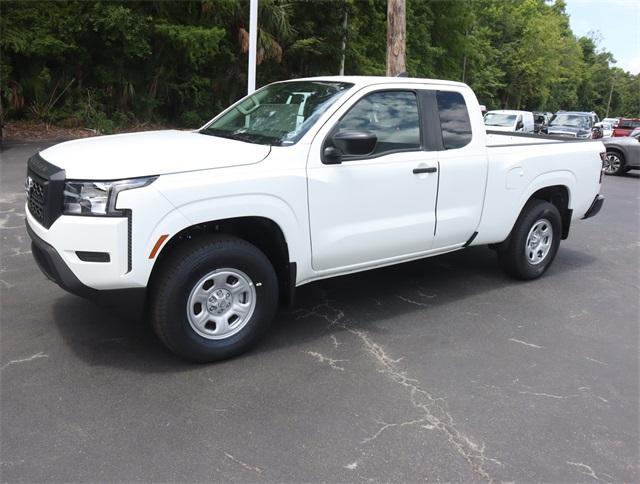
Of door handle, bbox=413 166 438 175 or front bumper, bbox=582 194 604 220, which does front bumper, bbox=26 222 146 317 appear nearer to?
door handle, bbox=413 166 438 175

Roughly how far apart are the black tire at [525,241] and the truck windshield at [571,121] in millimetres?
19537

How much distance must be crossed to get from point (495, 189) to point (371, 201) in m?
1.53

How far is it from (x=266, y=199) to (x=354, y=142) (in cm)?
72

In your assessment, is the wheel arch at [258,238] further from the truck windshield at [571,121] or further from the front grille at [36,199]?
the truck windshield at [571,121]

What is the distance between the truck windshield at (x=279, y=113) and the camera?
419 cm

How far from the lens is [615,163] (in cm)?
1669

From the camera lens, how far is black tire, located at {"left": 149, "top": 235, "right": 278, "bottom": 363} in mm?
3543

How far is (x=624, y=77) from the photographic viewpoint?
113500 millimetres

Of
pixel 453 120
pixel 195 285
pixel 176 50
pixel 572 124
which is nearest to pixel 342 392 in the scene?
pixel 195 285

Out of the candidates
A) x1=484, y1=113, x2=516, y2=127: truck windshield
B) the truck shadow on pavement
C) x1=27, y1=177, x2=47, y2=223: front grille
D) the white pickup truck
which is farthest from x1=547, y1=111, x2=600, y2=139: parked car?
x1=27, y1=177, x2=47, y2=223: front grille

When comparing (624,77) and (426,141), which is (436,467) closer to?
(426,141)

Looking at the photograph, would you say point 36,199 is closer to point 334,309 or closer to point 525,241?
point 334,309

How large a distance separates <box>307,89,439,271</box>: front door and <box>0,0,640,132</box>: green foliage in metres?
14.3

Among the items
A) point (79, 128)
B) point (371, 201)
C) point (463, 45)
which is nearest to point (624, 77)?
point (463, 45)
